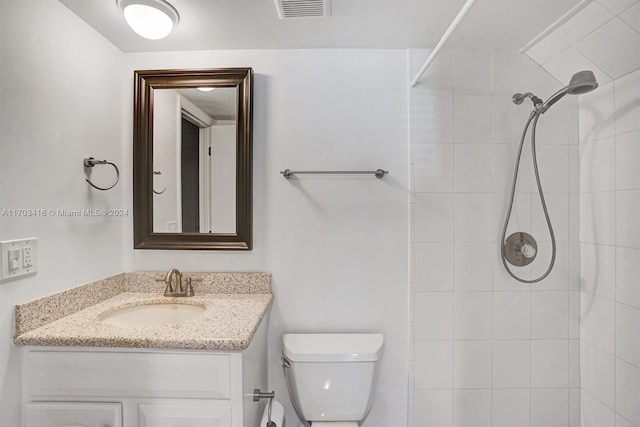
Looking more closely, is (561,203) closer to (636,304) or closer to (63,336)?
(636,304)

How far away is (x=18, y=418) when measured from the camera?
1.11 metres

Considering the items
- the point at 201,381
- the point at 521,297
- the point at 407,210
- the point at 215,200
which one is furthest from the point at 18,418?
the point at 521,297

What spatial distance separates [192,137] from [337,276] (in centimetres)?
101

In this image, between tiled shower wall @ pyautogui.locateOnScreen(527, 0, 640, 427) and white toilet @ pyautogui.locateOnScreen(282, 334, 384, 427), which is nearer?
tiled shower wall @ pyautogui.locateOnScreen(527, 0, 640, 427)

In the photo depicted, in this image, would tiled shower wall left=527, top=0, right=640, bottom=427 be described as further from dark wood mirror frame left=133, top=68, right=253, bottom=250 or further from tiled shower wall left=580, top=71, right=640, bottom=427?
dark wood mirror frame left=133, top=68, right=253, bottom=250

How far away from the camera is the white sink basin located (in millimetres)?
1495

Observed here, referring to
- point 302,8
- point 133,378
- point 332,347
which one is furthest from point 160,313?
point 302,8

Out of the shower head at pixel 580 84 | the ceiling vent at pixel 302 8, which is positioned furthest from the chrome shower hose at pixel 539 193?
the ceiling vent at pixel 302 8

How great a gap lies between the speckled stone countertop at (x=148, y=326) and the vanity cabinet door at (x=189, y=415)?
0.20 meters

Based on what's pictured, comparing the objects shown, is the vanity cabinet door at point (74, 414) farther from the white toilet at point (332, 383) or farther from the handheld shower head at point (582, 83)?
the handheld shower head at point (582, 83)

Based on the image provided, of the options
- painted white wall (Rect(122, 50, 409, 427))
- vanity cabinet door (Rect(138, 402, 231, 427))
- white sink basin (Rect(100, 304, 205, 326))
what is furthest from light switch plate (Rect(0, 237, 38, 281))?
painted white wall (Rect(122, 50, 409, 427))

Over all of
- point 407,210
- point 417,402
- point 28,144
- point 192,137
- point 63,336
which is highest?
point 192,137

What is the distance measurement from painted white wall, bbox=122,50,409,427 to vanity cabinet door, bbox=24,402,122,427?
28.2 inches

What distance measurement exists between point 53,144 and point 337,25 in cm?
126
